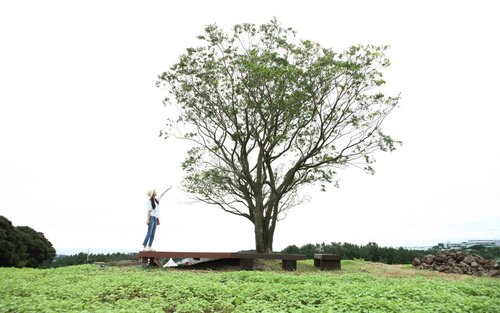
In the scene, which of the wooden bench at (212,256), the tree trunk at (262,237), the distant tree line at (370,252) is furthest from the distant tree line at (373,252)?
the wooden bench at (212,256)

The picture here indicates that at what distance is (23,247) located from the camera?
63.4 ft

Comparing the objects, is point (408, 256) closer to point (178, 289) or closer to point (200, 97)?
point (200, 97)

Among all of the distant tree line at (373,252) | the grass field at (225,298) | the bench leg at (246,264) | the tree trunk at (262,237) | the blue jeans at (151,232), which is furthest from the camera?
the distant tree line at (373,252)

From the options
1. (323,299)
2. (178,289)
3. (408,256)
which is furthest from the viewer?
(408,256)

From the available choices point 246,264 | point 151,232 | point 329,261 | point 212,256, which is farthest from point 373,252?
point 151,232

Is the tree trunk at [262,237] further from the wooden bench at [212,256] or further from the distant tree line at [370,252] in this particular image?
the distant tree line at [370,252]

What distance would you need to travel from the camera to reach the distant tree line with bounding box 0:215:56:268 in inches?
696

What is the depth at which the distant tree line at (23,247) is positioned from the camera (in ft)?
58.0

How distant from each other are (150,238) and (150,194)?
52.1 inches

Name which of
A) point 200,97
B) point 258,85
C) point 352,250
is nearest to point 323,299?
point 258,85

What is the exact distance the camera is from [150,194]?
12555mm

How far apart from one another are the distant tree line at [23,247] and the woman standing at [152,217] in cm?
873

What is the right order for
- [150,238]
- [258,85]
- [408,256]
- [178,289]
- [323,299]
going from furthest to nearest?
[408,256] → [258,85] → [150,238] → [178,289] → [323,299]

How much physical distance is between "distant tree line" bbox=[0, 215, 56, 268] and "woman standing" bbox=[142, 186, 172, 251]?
28.7 ft
